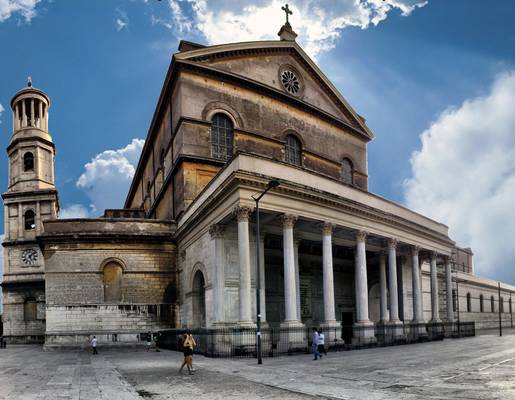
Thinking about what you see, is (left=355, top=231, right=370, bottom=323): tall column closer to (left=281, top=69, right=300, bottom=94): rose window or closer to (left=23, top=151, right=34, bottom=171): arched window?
(left=281, top=69, right=300, bottom=94): rose window

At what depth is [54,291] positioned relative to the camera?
32.9 metres

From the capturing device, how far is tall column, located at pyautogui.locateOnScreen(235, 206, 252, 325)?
76.5 feet

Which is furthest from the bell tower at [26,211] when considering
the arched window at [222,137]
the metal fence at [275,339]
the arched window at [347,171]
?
the arched window at [347,171]

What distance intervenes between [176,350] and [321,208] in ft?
37.4

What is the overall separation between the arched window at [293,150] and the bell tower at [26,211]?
28682 millimetres

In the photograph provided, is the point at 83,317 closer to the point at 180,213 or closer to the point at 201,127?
the point at 180,213

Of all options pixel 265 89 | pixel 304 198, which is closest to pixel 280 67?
pixel 265 89

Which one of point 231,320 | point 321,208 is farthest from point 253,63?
point 231,320

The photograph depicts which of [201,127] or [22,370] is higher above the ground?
[201,127]

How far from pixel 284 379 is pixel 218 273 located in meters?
10.3

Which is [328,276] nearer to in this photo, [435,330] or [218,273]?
[218,273]

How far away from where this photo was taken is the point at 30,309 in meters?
53.2

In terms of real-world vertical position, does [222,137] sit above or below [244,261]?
above

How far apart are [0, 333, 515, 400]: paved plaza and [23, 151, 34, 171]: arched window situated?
38.5 m
